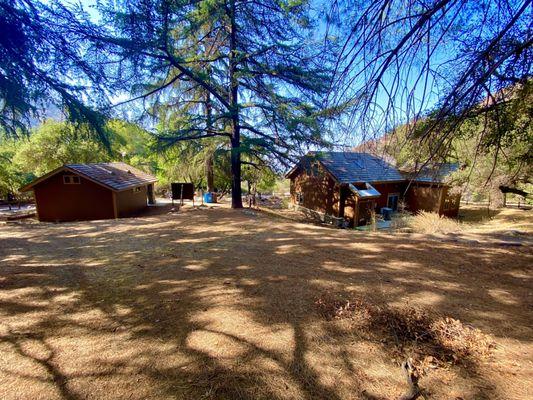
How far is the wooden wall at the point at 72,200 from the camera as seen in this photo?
12.9m

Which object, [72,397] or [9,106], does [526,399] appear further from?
[9,106]

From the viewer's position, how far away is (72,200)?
13.0m

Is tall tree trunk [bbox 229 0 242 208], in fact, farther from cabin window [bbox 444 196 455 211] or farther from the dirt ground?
cabin window [bbox 444 196 455 211]

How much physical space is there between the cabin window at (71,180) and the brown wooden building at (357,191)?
11406 mm

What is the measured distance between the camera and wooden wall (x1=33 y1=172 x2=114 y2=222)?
12.9 m

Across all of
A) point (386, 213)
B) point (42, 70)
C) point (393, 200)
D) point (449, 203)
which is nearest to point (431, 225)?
point (386, 213)

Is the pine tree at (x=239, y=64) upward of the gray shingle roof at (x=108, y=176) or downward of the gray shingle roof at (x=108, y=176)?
upward

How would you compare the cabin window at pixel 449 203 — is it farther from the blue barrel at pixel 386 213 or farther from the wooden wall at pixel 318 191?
the wooden wall at pixel 318 191

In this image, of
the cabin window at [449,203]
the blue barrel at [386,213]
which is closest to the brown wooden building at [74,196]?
the blue barrel at [386,213]

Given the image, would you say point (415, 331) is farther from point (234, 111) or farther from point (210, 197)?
point (210, 197)

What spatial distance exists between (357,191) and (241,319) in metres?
12.7

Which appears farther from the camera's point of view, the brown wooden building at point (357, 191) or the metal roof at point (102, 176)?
the brown wooden building at point (357, 191)

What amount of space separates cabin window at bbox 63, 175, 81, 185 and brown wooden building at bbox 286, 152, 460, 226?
11.4 m

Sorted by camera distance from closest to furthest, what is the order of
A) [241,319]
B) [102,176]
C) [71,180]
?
[241,319] < [71,180] < [102,176]
